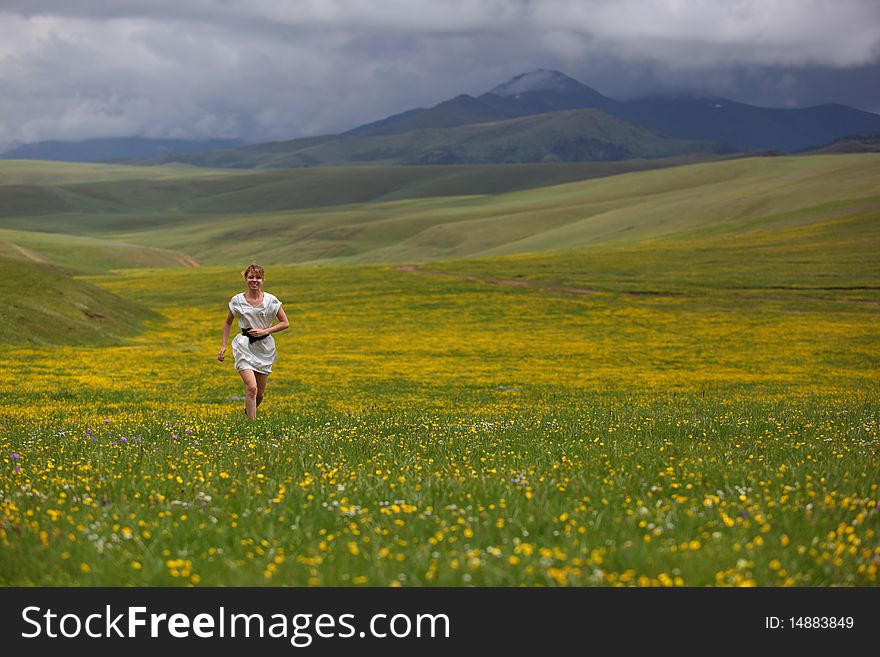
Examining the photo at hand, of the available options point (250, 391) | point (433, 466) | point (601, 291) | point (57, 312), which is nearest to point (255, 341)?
point (250, 391)

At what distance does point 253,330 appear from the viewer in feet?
59.7

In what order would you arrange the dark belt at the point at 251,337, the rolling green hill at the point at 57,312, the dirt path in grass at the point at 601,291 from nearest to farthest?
1. the dark belt at the point at 251,337
2. the rolling green hill at the point at 57,312
3. the dirt path in grass at the point at 601,291

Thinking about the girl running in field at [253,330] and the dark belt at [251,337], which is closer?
the girl running in field at [253,330]

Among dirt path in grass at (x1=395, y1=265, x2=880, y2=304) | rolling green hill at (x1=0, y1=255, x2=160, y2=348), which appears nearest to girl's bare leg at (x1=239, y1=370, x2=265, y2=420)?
rolling green hill at (x1=0, y1=255, x2=160, y2=348)

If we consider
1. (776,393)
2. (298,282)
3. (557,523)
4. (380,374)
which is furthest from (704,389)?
(298,282)

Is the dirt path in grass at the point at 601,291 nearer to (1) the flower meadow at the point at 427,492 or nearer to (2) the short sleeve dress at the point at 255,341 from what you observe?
(1) the flower meadow at the point at 427,492

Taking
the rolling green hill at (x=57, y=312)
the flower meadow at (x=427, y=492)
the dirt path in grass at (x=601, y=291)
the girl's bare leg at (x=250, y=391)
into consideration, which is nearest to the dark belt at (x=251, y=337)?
the girl's bare leg at (x=250, y=391)

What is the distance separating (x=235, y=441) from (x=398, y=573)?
7.72 meters

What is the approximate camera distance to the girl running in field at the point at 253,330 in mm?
18016

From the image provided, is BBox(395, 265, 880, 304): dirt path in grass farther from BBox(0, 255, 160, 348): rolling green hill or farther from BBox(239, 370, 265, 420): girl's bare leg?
BBox(239, 370, 265, 420): girl's bare leg

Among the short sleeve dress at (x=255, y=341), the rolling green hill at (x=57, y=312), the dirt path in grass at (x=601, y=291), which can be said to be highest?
the short sleeve dress at (x=255, y=341)

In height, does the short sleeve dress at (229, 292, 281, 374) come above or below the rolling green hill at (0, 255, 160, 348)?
above

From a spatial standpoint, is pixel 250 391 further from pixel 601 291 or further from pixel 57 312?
pixel 601 291

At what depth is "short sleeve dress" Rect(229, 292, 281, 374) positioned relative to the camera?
59.3 feet
